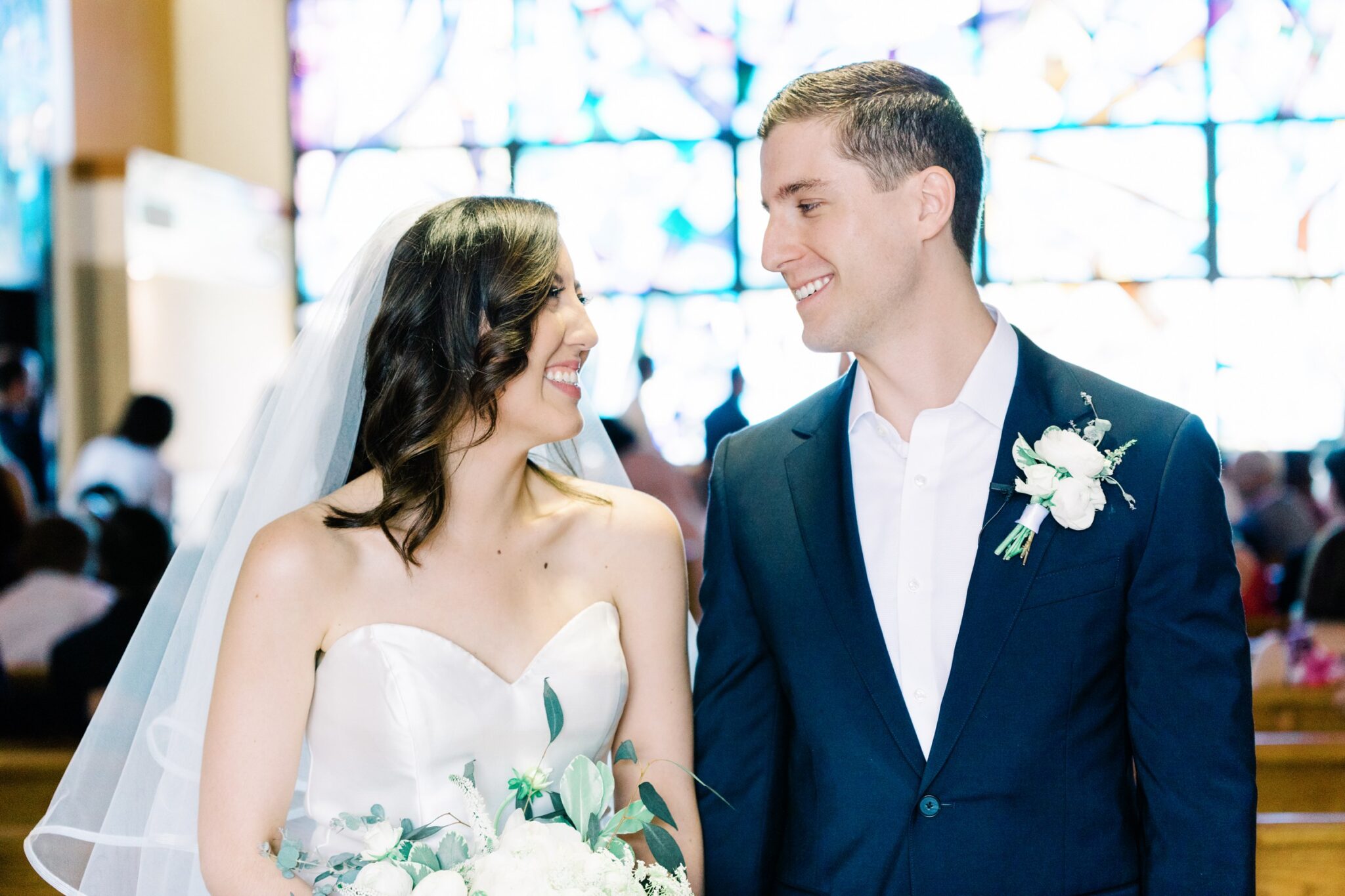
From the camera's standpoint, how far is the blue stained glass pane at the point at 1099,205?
30.6ft

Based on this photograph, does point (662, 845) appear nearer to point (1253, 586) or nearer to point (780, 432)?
point (780, 432)

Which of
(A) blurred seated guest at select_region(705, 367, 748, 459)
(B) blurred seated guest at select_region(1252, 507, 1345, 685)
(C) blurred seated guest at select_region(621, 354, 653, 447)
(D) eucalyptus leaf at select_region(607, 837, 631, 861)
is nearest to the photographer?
(D) eucalyptus leaf at select_region(607, 837, 631, 861)

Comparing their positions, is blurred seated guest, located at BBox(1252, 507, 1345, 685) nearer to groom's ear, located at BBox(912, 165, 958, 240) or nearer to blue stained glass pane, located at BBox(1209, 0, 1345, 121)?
groom's ear, located at BBox(912, 165, 958, 240)

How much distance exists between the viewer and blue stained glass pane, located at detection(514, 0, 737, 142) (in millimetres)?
Result: 9656

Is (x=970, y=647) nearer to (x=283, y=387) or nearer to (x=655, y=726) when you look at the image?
(x=655, y=726)

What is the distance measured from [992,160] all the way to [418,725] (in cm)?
823

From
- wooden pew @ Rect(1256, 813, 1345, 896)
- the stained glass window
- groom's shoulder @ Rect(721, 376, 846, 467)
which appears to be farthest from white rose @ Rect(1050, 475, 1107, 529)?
the stained glass window

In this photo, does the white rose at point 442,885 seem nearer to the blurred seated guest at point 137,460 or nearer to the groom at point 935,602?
the groom at point 935,602

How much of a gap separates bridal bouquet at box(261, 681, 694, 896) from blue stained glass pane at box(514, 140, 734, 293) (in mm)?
7802

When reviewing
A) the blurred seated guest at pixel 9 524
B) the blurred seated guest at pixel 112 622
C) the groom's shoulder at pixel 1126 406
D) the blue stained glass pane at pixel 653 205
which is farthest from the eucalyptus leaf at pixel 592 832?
the blue stained glass pane at pixel 653 205

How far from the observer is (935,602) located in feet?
6.71

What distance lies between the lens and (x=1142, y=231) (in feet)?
30.7

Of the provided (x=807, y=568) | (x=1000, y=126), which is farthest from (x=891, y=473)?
(x=1000, y=126)

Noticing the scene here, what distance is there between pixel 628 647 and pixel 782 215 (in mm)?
780
